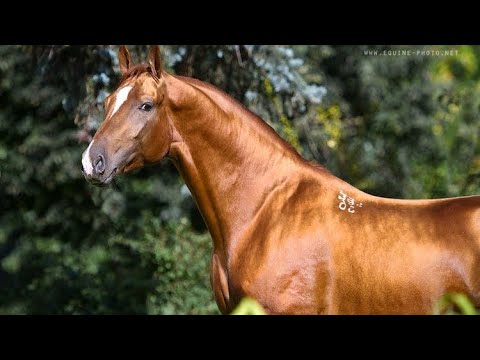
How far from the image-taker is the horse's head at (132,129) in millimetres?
4184

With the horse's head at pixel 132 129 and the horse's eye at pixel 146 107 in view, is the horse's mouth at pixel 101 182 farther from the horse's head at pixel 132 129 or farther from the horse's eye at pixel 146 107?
the horse's eye at pixel 146 107

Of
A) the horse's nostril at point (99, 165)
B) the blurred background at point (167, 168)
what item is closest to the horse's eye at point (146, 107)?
the horse's nostril at point (99, 165)

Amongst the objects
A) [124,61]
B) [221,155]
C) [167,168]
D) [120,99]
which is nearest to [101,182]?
[120,99]

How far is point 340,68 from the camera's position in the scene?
10.2 meters

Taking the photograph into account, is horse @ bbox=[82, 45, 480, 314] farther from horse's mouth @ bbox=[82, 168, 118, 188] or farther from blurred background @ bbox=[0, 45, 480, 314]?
blurred background @ bbox=[0, 45, 480, 314]

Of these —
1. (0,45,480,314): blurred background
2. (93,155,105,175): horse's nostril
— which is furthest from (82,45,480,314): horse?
(0,45,480,314): blurred background

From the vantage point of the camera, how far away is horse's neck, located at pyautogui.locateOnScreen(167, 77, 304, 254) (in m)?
4.29

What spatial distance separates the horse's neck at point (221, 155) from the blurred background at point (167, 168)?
174 inches

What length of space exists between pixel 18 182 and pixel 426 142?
15.5 feet

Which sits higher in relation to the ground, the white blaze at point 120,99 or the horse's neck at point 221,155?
the white blaze at point 120,99

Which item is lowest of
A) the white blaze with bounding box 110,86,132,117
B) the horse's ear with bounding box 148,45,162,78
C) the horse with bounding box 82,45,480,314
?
the horse with bounding box 82,45,480,314

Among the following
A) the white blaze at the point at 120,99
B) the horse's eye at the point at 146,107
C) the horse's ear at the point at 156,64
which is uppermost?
the horse's ear at the point at 156,64

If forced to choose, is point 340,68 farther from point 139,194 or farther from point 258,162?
point 258,162

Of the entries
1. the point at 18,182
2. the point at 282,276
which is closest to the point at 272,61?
the point at 18,182
